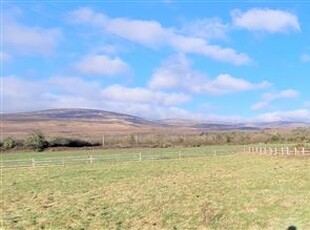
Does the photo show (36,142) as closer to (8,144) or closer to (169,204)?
(8,144)

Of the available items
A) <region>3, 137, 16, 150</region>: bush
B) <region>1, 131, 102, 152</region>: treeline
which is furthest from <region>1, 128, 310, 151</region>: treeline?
<region>3, 137, 16, 150</region>: bush

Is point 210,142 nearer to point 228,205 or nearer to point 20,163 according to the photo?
point 20,163

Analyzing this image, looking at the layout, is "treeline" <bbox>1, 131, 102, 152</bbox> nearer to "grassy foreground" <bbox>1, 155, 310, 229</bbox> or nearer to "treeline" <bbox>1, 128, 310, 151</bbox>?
"treeline" <bbox>1, 128, 310, 151</bbox>

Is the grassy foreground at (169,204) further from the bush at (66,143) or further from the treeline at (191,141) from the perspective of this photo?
the treeline at (191,141)

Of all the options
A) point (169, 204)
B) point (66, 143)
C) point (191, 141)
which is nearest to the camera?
point (169, 204)

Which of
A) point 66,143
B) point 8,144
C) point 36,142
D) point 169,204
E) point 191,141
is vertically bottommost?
point 169,204

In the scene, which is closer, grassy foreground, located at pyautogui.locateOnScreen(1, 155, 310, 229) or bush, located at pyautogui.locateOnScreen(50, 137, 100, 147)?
grassy foreground, located at pyautogui.locateOnScreen(1, 155, 310, 229)

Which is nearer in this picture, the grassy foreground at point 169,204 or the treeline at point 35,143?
the grassy foreground at point 169,204

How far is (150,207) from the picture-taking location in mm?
18672

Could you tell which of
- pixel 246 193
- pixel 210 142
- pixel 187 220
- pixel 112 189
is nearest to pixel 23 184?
pixel 112 189

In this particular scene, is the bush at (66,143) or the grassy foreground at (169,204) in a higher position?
the bush at (66,143)

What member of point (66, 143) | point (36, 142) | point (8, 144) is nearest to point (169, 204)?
point (36, 142)

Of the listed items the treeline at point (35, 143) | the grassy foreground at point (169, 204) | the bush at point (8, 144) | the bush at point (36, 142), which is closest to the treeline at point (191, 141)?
the treeline at point (35, 143)

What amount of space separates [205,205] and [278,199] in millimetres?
2737
